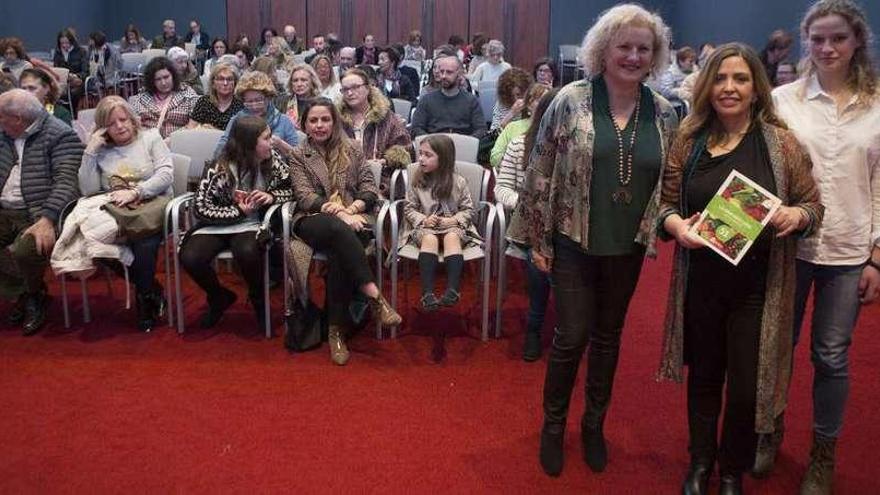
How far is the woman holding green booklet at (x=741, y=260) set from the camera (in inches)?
82.0

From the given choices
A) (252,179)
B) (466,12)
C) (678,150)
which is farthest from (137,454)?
(466,12)

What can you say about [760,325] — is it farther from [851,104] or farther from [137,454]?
[137,454]

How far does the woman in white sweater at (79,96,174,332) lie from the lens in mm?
3848

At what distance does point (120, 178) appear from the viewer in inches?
155

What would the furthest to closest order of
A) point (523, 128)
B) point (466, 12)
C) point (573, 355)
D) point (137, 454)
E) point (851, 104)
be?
point (466, 12)
point (523, 128)
point (137, 454)
point (573, 355)
point (851, 104)

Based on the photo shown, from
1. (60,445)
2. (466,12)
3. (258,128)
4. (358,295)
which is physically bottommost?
(60,445)

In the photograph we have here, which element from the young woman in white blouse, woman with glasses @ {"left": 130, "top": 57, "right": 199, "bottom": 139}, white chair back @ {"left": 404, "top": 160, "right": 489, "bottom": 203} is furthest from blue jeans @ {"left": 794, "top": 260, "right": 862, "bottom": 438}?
woman with glasses @ {"left": 130, "top": 57, "right": 199, "bottom": 139}

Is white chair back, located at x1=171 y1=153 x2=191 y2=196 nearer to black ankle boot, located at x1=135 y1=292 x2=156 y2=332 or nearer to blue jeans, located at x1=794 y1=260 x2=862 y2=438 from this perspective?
black ankle boot, located at x1=135 y1=292 x2=156 y2=332

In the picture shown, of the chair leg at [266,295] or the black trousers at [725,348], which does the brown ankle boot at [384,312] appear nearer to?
the chair leg at [266,295]

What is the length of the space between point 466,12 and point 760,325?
47.9ft

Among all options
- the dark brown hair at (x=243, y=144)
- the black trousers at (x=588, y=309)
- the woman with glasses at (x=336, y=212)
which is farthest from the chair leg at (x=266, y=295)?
the black trousers at (x=588, y=309)

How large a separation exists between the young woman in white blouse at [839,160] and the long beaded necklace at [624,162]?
440 mm

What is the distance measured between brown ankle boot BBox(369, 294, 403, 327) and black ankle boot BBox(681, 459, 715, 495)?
5.04 feet

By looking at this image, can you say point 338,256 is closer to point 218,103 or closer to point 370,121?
point 370,121
